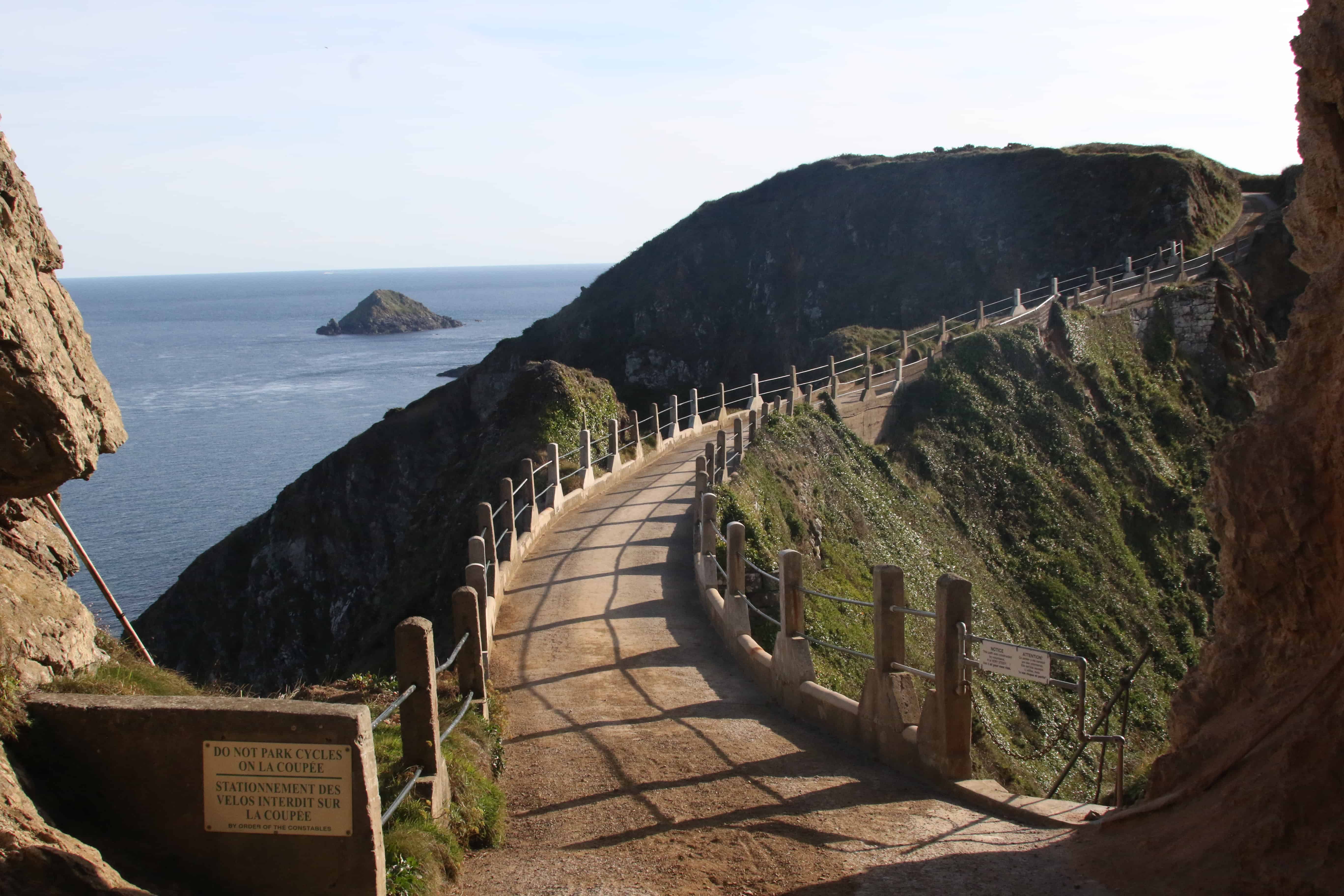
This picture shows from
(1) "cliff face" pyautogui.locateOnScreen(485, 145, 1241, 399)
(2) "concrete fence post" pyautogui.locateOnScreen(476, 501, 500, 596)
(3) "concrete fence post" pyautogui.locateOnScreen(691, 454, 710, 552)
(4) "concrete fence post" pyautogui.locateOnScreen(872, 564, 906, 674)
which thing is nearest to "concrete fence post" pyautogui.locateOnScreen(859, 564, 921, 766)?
(4) "concrete fence post" pyautogui.locateOnScreen(872, 564, 906, 674)

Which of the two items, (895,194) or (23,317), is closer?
(23,317)

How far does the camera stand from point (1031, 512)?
2936 cm

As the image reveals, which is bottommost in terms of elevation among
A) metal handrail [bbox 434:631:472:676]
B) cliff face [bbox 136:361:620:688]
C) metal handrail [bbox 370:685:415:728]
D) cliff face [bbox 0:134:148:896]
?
cliff face [bbox 136:361:620:688]

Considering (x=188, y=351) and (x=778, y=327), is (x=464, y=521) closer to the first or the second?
(x=778, y=327)

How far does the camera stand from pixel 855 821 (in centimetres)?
682

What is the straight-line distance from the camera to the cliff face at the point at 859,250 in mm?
56875

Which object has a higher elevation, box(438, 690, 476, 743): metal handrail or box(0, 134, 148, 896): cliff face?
box(0, 134, 148, 896): cliff face

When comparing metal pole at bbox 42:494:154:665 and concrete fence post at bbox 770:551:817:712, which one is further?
concrete fence post at bbox 770:551:817:712

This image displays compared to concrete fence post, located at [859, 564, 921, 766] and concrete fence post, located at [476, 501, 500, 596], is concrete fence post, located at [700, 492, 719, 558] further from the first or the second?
concrete fence post, located at [859, 564, 921, 766]

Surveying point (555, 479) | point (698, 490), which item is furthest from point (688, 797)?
point (555, 479)

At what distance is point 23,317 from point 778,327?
70007mm

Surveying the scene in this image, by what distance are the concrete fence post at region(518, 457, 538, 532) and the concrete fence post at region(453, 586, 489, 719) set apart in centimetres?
690

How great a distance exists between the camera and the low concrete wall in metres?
4.82

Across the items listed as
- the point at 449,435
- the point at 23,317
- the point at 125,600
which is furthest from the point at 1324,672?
the point at 449,435
